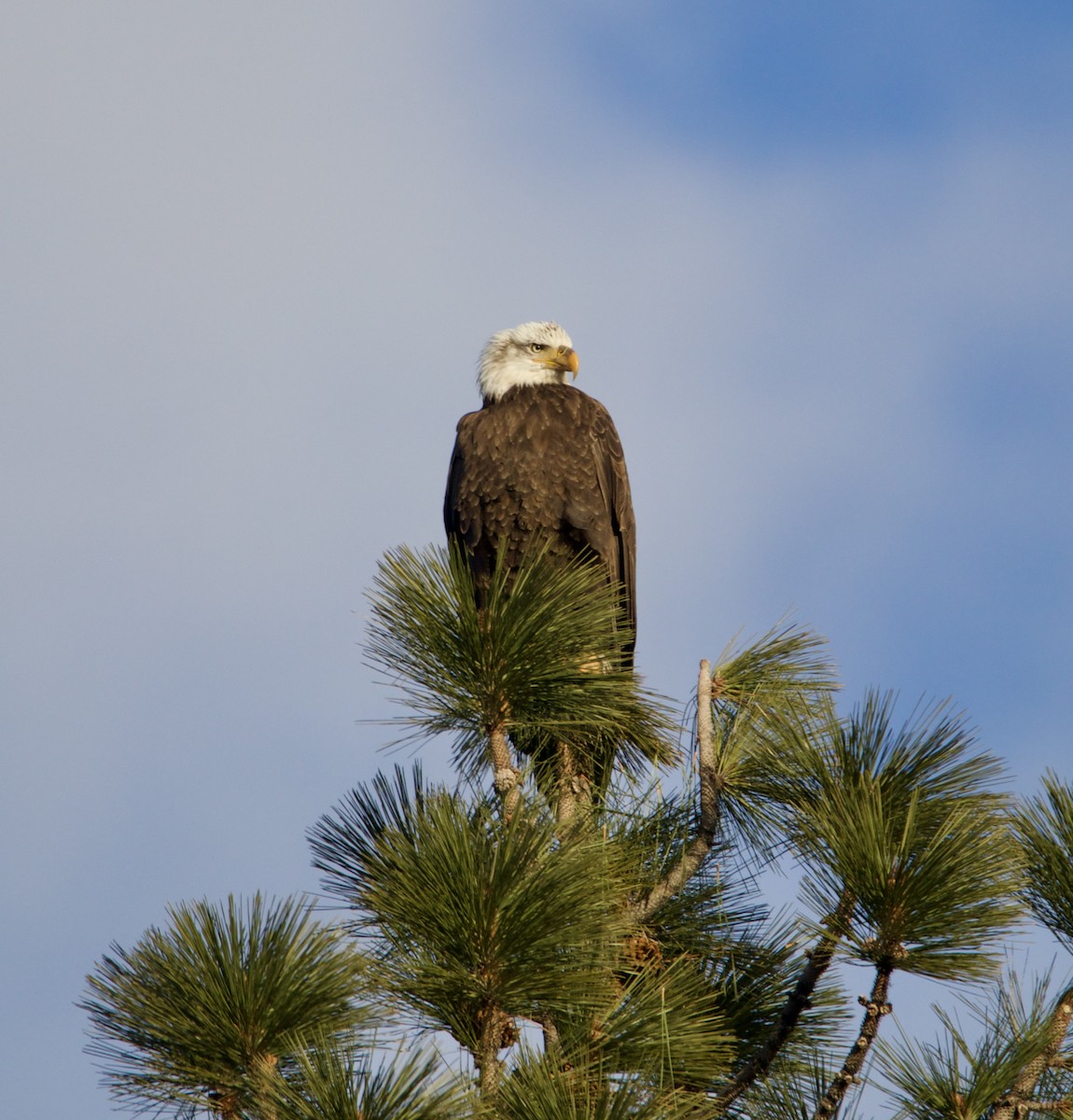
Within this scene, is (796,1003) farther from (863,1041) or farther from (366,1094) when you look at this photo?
(366,1094)

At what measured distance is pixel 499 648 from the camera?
354cm

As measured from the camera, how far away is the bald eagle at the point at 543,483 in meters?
5.66

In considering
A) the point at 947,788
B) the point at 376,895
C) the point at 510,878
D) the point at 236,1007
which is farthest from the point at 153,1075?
the point at 947,788

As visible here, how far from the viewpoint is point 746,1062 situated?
3.46m

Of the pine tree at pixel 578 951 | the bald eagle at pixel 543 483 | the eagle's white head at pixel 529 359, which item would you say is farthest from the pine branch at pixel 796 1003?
the eagle's white head at pixel 529 359

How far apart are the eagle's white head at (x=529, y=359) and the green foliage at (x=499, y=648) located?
3011mm

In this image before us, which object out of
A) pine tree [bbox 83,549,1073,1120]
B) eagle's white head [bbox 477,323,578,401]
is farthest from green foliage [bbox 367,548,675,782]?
eagle's white head [bbox 477,323,578,401]

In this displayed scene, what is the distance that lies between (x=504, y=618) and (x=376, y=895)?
0.81m

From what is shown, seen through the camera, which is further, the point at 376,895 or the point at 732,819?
the point at 732,819

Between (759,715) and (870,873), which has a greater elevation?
(759,715)

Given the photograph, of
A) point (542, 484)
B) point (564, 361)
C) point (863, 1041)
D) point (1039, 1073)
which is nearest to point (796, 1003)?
point (863, 1041)

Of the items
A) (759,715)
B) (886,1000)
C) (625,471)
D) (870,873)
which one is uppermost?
(625,471)

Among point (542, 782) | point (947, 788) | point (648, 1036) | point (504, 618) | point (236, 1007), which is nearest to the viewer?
point (236, 1007)

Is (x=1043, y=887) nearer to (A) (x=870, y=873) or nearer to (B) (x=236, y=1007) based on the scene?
(A) (x=870, y=873)
